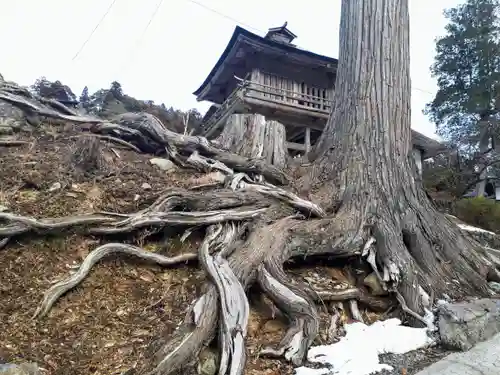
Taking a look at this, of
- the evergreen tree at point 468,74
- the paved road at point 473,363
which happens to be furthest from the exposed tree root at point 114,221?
the evergreen tree at point 468,74

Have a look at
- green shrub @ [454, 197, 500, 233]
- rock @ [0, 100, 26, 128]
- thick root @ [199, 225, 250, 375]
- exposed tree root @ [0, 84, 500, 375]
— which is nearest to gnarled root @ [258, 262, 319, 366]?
exposed tree root @ [0, 84, 500, 375]

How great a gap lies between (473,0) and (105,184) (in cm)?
2255

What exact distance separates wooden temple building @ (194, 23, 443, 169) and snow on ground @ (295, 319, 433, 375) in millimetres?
10557

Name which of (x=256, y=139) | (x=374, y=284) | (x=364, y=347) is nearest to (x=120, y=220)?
(x=364, y=347)

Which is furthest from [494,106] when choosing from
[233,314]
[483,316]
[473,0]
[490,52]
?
[233,314]

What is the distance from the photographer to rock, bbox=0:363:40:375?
1.70 meters

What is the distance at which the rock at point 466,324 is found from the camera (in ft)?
8.35

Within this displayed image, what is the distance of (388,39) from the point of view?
4.69m

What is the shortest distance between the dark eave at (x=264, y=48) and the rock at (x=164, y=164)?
9340mm

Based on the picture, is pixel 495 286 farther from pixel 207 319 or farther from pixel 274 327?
pixel 207 319

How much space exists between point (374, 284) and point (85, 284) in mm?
2346

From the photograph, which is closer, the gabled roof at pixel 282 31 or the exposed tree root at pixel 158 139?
the exposed tree root at pixel 158 139

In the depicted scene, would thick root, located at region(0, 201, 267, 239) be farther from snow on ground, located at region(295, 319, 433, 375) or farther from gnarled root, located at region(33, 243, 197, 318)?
snow on ground, located at region(295, 319, 433, 375)

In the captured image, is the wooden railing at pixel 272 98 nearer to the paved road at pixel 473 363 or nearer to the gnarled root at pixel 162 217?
the gnarled root at pixel 162 217
